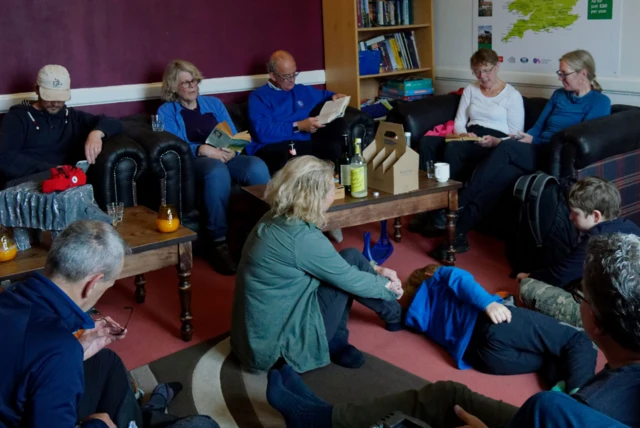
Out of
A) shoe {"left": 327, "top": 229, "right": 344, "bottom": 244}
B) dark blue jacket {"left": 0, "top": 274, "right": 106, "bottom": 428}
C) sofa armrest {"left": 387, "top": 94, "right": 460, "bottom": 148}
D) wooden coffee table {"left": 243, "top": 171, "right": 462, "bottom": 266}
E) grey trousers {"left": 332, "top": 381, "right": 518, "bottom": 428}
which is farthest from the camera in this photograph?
sofa armrest {"left": 387, "top": 94, "right": 460, "bottom": 148}

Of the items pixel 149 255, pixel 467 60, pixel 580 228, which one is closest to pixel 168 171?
pixel 149 255

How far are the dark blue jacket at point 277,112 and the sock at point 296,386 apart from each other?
240cm

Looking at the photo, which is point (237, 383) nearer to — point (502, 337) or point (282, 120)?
point (502, 337)

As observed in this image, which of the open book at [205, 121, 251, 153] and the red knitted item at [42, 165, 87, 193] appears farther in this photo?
the open book at [205, 121, 251, 153]

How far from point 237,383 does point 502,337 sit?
0.99 m

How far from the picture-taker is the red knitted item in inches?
108

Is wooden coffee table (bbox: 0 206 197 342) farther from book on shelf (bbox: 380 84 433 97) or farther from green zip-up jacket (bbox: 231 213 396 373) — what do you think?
book on shelf (bbox: 380 84 433 97)

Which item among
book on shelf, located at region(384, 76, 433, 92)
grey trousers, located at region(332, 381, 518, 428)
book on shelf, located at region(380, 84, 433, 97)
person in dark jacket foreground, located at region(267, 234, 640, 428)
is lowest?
grey trousers, located at region(332, 381, 518, 428)

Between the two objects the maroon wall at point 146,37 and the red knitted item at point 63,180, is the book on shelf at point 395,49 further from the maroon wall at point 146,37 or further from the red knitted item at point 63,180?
the red knitted item at point 63,180

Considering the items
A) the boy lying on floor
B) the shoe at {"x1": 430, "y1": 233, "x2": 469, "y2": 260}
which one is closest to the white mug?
the shoe at {"x1": 430, "y1": 233, "x2": 469, "y2": 260}

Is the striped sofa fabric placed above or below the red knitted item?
below

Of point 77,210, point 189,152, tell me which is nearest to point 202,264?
point 189,152

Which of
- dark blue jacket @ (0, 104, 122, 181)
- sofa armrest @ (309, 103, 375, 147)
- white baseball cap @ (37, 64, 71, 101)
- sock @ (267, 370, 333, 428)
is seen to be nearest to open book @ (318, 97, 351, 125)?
sofa armrest @ (309, 103, 375, 147)

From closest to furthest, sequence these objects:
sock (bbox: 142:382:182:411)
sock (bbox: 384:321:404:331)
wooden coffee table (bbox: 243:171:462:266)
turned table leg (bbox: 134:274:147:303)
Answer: sock (bbox: 142:382:182:411), sock (bbox: 384:321:404:331), wooden coffee table (bbox: 243:171:462:266), turned table leg (bbox: 134:274:147:303)
